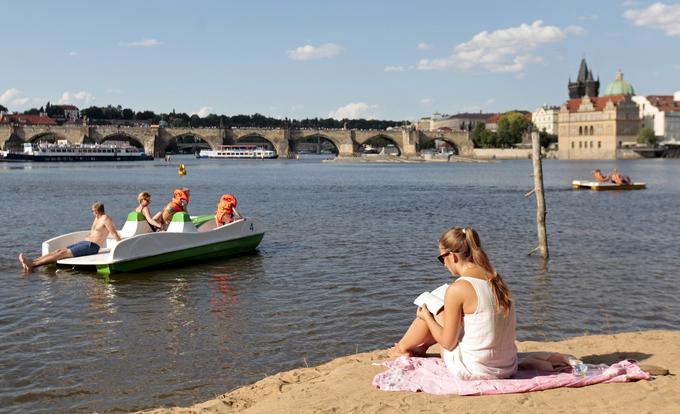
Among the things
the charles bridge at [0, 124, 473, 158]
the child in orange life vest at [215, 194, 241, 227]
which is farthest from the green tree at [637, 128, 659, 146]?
the child in orange life vest at [215, 194, 241, 227]

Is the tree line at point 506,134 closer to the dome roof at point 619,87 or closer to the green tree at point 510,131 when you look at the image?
the green tree at point 510,131

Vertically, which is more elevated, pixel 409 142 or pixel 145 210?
pixel 409 142

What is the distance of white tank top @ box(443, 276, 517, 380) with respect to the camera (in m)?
5.55

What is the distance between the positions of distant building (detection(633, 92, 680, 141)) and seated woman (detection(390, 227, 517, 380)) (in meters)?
157

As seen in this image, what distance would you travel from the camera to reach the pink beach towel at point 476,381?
229 inches

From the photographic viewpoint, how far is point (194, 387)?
7445 mm

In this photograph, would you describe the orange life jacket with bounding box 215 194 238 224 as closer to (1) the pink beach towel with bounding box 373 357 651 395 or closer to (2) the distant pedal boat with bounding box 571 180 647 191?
(1) the pink beach towel with bounding box 373 357 651 395

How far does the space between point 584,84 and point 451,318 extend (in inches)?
7019

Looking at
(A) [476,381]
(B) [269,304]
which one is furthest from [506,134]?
(A) [476,381]

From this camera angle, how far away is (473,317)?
561cm

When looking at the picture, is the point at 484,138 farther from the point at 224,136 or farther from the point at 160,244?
the point at 160,244

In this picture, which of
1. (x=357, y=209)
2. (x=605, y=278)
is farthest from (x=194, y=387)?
(x=357, y=209)

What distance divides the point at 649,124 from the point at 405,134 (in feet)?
184

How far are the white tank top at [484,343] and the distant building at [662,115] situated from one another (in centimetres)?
15711
